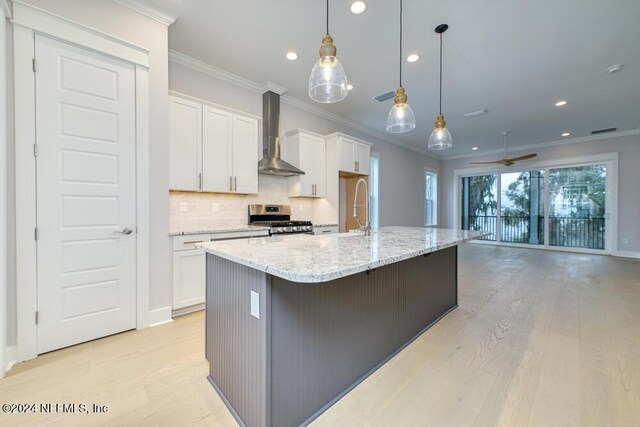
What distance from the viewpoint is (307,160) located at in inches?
167

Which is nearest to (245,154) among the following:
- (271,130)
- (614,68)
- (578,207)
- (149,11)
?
(271,130)

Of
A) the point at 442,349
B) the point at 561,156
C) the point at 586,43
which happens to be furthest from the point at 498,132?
the point at 442,349

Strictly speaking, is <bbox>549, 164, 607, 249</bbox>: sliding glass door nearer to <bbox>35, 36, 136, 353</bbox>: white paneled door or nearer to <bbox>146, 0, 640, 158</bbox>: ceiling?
<bbox>146, 0, 640, 158</bbox>: ceiling

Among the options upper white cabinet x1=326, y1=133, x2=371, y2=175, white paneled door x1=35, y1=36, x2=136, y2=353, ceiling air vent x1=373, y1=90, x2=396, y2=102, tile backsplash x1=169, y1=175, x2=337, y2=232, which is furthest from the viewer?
upper white cabinet x1=326, y1=133, x2=371, y2=175

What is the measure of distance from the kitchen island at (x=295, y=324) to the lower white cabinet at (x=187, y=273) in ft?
3.66

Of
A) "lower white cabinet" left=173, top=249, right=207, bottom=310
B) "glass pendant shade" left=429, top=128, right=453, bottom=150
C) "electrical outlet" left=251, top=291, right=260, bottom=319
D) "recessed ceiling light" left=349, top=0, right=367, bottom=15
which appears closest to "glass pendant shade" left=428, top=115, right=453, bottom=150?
"glass pendant shade" left=429, top=128, right=453, bottom=150

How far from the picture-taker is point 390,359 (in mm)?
1932

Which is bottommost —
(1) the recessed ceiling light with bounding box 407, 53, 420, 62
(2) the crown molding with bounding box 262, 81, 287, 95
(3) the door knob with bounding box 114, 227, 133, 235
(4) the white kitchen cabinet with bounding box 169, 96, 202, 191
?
(3) the door knob with bounding box 114, 227, 133, 235

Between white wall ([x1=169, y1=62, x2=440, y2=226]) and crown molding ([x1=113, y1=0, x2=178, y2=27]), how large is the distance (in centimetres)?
70

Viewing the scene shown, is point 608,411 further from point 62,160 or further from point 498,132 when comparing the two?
point 498,132

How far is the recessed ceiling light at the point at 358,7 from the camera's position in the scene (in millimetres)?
2308

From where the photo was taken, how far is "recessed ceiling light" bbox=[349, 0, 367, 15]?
231cm

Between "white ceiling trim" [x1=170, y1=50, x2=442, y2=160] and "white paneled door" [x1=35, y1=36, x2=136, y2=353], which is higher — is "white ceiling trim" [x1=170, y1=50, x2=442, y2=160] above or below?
above

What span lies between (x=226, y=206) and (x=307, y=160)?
1461 mm
